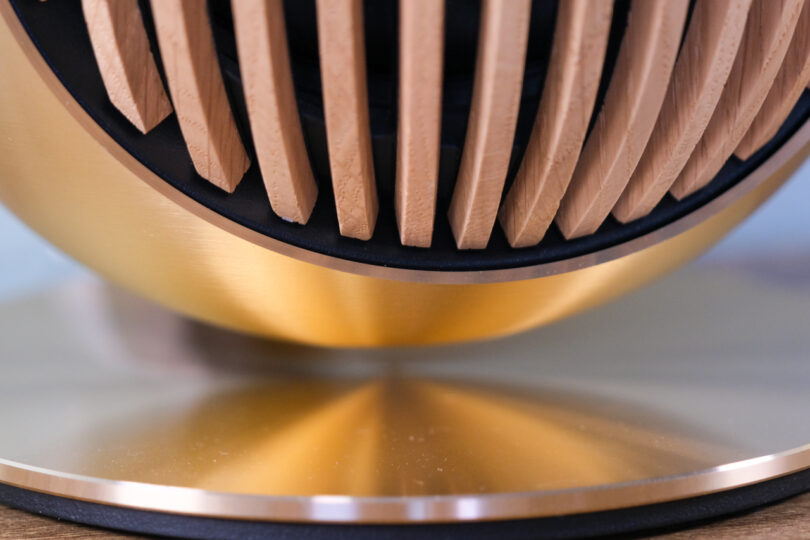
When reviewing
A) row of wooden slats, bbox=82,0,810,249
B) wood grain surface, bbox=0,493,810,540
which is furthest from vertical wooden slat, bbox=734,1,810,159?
wood grain surface, bbox=0,493,810,540

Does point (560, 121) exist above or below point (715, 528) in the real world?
above

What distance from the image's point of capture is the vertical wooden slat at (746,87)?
43 cm

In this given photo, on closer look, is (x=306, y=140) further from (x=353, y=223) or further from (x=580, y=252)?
(x=580, y=252)

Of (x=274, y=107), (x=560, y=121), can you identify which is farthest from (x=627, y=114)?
(x=274, y=107)

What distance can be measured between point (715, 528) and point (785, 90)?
0.25m

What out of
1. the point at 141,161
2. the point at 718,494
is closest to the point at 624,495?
the point at 718,494

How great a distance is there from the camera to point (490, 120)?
402 millimetres

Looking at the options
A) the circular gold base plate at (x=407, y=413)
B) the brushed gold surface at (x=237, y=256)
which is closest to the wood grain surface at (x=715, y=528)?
the circular gold base plate at (x=407, y=413)

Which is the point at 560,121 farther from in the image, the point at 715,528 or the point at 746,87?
the point at 715,528

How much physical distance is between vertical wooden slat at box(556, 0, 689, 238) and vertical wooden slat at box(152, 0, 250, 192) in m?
0.18

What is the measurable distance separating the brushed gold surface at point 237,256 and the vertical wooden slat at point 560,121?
0.04 m

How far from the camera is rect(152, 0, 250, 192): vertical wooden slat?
0.38 m

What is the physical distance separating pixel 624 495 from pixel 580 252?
0.14 meters

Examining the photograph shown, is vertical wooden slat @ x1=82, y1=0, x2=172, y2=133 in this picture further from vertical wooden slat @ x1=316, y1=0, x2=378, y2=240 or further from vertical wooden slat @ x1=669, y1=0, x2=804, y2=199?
vertical wooden slat @ x1=669, y1=0, x2=804, y2=199
